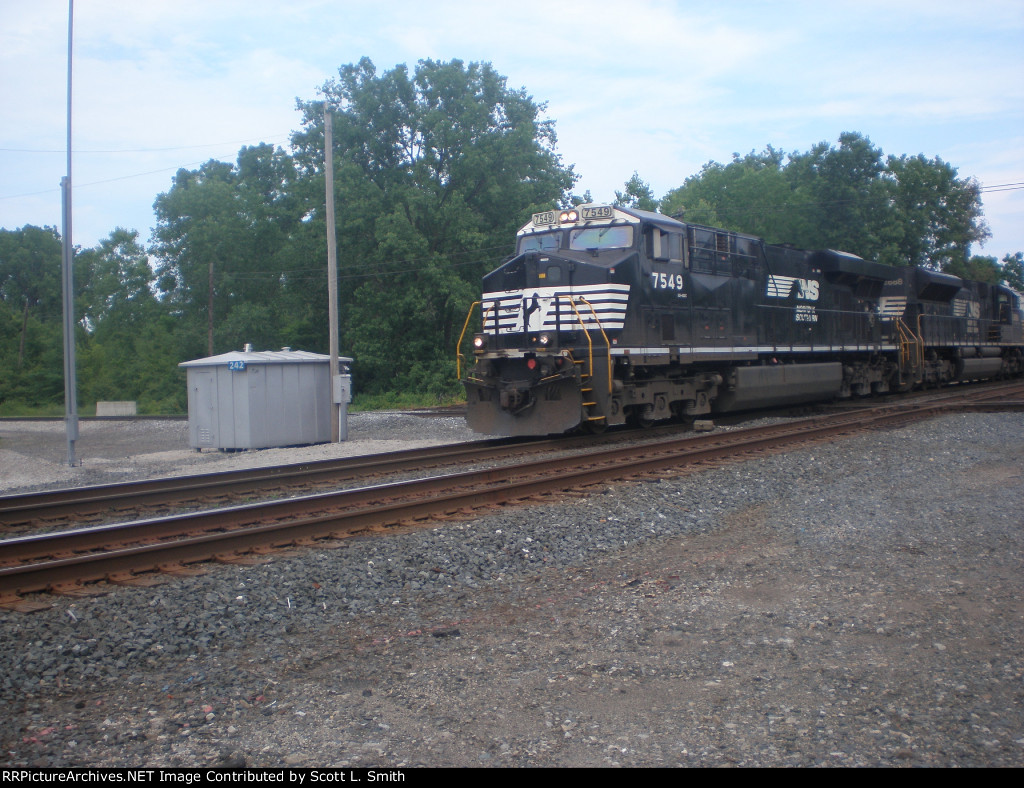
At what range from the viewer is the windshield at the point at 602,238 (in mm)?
12273

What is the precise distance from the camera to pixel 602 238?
12445 mm

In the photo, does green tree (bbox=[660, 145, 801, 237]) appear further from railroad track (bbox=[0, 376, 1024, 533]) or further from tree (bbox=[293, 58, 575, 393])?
railroad track (bbox=[0, 376, 1024, 533])

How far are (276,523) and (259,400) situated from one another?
8899 mm

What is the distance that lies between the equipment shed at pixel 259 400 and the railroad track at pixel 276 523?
24.7ft

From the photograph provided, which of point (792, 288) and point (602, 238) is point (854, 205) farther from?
point (602, 238)

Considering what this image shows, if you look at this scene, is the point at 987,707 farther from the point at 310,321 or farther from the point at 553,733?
the point at 310,321

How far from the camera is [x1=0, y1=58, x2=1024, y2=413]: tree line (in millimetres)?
33562

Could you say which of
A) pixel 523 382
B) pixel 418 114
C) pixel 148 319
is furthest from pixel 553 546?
pixel 148 319

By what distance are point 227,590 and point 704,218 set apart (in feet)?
144

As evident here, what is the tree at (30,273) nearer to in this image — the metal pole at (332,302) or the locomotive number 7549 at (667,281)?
the metal pole at (332,302)

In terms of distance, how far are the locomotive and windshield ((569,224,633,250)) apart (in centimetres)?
2

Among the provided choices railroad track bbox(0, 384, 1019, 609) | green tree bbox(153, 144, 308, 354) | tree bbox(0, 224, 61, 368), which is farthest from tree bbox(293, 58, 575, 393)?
tree bbox(0, 224, 61, 368)

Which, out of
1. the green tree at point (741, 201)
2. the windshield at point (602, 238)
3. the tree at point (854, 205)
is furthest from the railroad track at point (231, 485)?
the tree at point (854, 205)

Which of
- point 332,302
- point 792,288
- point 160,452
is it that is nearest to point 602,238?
point 792,288
